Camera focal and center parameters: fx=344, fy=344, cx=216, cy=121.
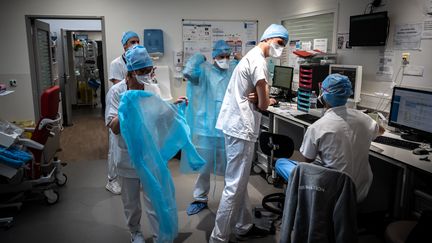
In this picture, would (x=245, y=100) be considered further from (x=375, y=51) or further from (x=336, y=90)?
(x=375, y=51)

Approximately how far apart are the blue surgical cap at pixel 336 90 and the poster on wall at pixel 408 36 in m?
1.24

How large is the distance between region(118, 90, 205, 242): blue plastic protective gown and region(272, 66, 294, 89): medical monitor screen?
2.26 m

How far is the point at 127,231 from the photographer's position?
9.39 ft

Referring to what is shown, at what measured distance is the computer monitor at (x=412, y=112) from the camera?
2615mm

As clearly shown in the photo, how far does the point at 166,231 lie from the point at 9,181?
175 cm

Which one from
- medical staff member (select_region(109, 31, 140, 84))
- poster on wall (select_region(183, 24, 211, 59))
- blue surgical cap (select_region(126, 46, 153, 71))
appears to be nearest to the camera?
blue surgical cap (select_region(126, 46, 153, 71))

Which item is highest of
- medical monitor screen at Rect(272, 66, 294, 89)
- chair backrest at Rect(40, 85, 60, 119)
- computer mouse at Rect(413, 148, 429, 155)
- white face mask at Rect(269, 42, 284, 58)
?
white face mask at Rect(269, 42, 284, 58)

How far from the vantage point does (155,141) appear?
2.19 metres

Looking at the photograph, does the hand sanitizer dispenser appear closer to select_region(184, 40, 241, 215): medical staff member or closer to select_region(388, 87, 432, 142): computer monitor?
select_region(184, 40, 241, 215): medical staff member

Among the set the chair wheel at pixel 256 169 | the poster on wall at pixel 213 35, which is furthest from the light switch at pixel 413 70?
the poster on wall at pixel 213 35

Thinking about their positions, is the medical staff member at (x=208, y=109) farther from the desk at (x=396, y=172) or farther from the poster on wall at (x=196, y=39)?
the poster on wall at (x=196, y=39)

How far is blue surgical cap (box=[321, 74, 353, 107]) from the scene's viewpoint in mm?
2078

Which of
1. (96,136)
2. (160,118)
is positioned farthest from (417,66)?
(96,136)

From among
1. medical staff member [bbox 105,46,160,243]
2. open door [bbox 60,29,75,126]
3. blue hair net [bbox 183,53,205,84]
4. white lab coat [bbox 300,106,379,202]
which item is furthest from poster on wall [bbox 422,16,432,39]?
open door [bbox 60,29,75,126]
